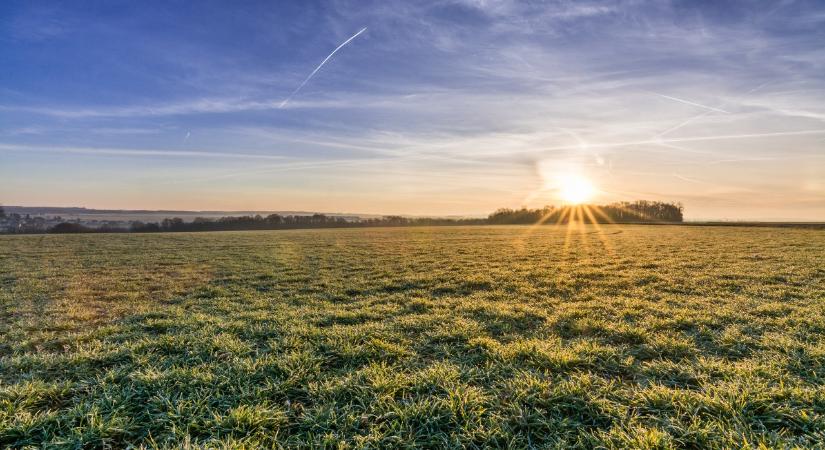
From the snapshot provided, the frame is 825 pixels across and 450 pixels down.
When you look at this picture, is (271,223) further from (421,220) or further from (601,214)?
(601,214)

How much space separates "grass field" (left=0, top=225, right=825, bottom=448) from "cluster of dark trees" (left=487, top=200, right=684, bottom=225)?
92.0m

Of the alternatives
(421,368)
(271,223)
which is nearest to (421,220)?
(271,223)

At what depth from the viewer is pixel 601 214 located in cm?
10931

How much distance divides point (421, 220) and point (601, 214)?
54.2 m

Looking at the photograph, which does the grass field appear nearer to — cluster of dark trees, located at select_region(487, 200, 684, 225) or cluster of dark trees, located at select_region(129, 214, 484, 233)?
cluster of dark trees, located at select_region(129, 214, 484, 233)

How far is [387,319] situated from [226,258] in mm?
19151

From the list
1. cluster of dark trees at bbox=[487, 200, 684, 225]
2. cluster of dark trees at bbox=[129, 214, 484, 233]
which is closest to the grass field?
cluster of dark trees at bbox=[129, 214, 484, 233]

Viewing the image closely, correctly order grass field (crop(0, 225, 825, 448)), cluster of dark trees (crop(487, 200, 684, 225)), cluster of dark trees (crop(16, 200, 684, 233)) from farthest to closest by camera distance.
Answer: cluster of dark trees (crop(487, 200, 684, 225))
cluster of dark trees (crop(16, 200, 684, 233))
grass field (crop(0, 225, 825, 448))

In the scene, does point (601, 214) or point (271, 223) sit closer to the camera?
point (271, 223)

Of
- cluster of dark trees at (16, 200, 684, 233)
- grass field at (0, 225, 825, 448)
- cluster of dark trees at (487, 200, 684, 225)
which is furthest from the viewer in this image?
cluster of dark trees at (487, 200, 684, 225)

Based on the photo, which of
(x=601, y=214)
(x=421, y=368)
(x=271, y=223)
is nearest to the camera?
(x=421, y=368)

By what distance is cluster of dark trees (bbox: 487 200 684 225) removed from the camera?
332ft

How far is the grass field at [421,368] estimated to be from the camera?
14.1ft

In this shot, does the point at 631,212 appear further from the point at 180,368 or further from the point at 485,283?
the point at 180,368
